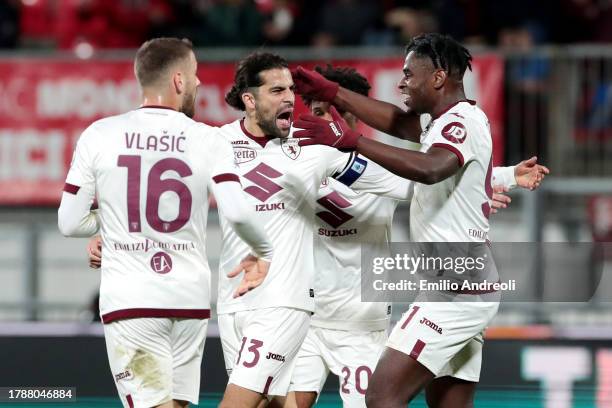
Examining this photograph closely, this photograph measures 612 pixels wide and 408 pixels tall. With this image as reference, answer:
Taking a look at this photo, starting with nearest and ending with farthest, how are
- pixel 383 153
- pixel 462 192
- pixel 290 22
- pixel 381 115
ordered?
pixel 383 153 → pixel 462 192 → pixel 381 115 → pixel 290 22

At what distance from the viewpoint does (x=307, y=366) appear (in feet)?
25.7

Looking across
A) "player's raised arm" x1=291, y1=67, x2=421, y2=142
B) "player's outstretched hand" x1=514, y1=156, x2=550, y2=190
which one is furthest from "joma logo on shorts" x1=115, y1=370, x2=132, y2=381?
"player's outstretched hand" x1=514, y1=156, x2=550, y2=190

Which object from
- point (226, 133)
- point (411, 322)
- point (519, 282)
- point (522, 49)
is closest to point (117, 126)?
point (226, 133)

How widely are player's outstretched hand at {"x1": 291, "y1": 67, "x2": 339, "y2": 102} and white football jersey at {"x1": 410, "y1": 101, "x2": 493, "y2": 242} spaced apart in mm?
855

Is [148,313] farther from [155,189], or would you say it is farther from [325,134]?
[325,134]

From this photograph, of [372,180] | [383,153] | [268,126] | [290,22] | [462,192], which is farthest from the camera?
[290,22]

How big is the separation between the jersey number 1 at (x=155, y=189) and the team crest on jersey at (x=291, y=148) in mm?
886

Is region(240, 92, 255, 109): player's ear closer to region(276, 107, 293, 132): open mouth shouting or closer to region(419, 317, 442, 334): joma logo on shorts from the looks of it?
region(276, 107, 293, 132): open mouth shouting

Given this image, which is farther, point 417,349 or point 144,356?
point 417,349

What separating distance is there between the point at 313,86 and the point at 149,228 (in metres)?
1.53

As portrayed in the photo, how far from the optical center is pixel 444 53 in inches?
273

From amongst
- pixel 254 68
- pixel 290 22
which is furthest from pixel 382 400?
pixel 290 22

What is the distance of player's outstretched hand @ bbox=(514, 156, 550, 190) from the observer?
24.3ft

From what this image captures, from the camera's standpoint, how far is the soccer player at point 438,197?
6492 millimetres
